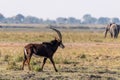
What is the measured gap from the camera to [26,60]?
63.2 feet

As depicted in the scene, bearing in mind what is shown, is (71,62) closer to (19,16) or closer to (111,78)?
(111,78)

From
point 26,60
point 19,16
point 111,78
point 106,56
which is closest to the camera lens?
point 111,78

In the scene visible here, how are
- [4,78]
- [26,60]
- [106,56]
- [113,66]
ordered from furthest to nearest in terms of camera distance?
[106,56] < [113,66] < [26,60] < [4,78]

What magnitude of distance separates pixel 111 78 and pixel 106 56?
9024 millimetres

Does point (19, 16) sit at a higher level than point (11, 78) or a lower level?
lower

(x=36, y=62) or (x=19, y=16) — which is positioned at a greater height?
(x=36, y=62)

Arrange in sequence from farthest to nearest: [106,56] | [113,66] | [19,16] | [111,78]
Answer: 1. [19,16]
2. [106,56]
3. [113,66]
4. [111,78]

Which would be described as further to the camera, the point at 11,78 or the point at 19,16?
the point at 19,16

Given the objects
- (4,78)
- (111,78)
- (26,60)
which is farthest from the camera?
(26,60)

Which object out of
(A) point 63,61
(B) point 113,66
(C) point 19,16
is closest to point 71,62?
(A) point 63,61

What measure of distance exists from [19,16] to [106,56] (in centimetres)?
16785

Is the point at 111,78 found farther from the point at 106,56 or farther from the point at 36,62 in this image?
the point at 106,56

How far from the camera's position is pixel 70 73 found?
18.5 m

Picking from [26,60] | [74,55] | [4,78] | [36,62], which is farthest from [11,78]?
[74,55]
